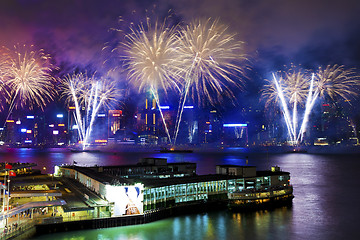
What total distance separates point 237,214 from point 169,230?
9.54m

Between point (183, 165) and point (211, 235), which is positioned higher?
point (183, 165)

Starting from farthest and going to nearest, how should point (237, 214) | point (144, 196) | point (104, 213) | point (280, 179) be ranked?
point (280, 179)
point (237, 214)
point (144, 196)
point (104, 213)

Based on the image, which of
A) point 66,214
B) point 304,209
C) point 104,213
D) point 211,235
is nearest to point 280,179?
point 304,209

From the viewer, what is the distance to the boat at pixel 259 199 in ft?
123

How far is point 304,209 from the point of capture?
38.2 meters

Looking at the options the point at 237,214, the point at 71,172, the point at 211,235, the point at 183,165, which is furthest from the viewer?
the point at 183,165

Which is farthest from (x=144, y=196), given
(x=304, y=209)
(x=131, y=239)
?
(x=304, y=209)

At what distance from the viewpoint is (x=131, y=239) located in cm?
2612

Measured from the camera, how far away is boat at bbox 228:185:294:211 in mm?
37375

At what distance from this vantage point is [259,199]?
38688mm

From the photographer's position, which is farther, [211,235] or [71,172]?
[71,172]

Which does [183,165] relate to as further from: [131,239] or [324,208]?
[131,239]

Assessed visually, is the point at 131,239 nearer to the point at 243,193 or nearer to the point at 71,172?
the point at 243,193

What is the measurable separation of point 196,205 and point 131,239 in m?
12.1
